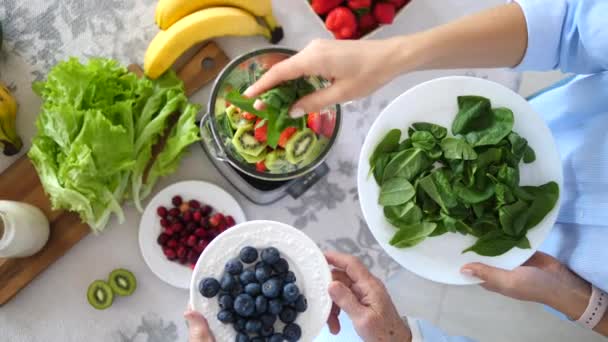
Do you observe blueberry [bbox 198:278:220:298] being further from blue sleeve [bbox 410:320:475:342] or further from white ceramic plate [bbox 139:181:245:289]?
Answer: blue sleeve [bbox 410:320:475:342]

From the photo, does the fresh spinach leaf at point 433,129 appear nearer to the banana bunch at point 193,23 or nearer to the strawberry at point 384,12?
the strawberry at point 384,12

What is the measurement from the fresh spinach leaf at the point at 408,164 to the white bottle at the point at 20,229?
0.59m

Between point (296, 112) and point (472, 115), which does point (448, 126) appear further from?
point (296, 112)

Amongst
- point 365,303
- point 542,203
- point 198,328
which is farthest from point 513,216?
point 198,328

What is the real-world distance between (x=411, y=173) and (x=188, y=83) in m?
0.45

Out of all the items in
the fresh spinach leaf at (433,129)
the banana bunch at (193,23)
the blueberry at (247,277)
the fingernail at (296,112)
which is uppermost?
Answer: the banana bunch at (193,23)

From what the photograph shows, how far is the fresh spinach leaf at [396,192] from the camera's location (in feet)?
2.55

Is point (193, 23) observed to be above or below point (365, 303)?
above

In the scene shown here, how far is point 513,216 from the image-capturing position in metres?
0.78

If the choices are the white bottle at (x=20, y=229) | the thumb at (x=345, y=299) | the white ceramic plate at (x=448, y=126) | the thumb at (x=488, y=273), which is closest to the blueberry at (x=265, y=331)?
the thumb at (x=345, y=299)

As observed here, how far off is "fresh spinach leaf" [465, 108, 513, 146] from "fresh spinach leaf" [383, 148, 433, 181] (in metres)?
0.08

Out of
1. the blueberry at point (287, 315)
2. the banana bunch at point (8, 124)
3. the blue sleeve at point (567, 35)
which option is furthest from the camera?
the banana bunch at point (8, 124)

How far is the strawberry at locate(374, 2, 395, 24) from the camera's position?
893 millimetres

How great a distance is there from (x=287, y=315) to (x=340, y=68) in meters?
0.37
